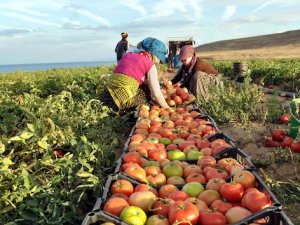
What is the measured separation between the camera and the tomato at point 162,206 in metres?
2.64

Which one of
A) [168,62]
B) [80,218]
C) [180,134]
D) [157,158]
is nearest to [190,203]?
[80,218]

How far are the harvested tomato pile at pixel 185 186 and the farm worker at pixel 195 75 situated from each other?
2.79 metres

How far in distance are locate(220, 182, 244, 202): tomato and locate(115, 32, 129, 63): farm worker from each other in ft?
36.7

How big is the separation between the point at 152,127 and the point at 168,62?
22715 millimetres

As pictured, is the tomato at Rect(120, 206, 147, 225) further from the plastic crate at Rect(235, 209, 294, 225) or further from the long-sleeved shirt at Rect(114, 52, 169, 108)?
the long-sleeved shirt at Rect(114, 52, 169, 108)

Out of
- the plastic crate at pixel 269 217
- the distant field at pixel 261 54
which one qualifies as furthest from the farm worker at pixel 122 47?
the distant field at pixel 261 54

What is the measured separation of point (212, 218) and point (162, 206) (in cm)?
36

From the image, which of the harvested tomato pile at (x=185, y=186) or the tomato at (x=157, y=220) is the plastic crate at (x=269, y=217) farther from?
the tomato at (x=157, y=220)

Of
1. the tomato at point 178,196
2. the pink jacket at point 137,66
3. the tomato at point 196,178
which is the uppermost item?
the pink jacket at point 137,66

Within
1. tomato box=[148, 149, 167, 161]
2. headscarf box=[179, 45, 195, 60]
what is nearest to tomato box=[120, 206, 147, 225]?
tomato box=[148, 149, 167, 161]

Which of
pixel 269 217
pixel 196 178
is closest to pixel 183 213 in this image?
pixel 269 217

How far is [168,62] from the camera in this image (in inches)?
1077

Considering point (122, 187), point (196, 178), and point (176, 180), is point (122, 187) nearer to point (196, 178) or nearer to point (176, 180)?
point (176, 180)

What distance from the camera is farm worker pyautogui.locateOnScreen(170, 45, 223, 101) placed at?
24.4 ft
